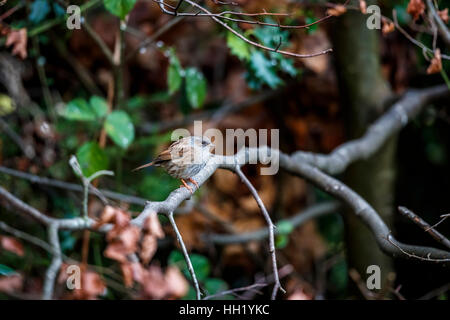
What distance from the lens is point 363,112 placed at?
3486 mm

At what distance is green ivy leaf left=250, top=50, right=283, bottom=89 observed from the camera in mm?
3094

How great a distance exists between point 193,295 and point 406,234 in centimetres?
220

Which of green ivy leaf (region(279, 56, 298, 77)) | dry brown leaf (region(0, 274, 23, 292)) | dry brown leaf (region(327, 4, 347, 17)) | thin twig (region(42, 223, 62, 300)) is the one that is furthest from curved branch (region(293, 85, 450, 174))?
dry brown leaf (region(0, 274, 23, 292))

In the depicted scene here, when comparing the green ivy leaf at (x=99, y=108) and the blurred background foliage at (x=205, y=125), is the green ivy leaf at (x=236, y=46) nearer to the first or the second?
the blurred background foliage at (x=205, y=125)

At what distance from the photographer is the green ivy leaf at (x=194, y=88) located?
3.26 metres

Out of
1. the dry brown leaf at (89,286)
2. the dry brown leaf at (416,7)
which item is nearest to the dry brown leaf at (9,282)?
the dry brown leaf at (89,286)

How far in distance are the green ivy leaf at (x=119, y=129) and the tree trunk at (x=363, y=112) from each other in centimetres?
175

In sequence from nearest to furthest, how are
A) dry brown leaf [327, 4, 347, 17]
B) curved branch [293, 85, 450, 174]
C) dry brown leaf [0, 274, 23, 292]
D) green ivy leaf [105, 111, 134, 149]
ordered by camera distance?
dry brown leaf [0, 274, 23, 292] → dry brown leaf [327, 4, 347, 17] → curved branch [293, 85, 450, 174] → green ivy leaf [105, 111, 134, 149]

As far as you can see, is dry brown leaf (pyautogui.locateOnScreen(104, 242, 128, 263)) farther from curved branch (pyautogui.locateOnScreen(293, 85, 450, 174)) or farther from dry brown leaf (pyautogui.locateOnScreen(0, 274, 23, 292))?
curved branch (pyautogui.locateOnScreen(293, 85, 450, 174))

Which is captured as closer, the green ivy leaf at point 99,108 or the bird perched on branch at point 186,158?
the bird perched on branch at point 186,158

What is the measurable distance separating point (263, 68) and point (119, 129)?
3.61 ft

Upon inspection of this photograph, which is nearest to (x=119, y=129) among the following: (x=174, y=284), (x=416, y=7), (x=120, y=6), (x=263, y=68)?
(x=120, y=6)

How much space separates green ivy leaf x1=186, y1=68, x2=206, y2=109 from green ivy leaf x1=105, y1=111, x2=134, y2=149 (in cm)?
54
